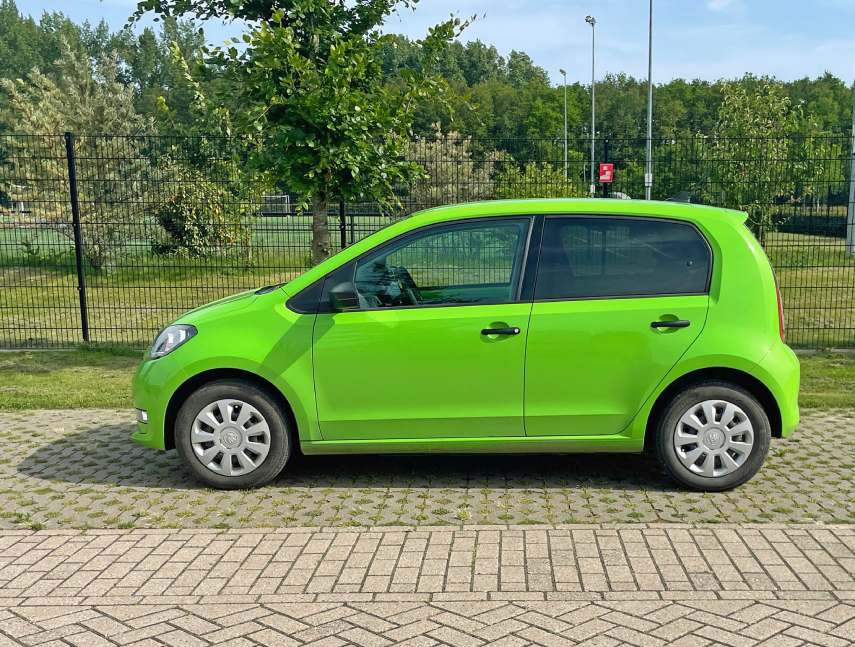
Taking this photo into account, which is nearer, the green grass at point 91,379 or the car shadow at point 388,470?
the car shadow at point 388,470

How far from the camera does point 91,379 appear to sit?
30.3ft

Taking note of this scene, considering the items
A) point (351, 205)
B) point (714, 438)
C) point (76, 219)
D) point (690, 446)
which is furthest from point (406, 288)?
point (76, 219)

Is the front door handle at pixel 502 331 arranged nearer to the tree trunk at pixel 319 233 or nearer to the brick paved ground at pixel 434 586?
the brick paved ground at pixel 434 586

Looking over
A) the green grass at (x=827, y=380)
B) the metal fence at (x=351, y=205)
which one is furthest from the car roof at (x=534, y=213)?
the metal fence at (x=351, y=205)

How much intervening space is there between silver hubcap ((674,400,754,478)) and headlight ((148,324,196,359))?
317 cm

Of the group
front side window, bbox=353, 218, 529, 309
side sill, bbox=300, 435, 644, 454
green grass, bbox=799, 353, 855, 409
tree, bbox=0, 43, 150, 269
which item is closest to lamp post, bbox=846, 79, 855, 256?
green grass, bbox=799, 353, 855, 409

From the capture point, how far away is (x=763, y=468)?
6.04 m

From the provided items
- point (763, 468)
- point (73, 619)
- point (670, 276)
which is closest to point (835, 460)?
point (763, 468)

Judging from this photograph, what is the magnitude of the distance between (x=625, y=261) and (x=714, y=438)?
1.23m

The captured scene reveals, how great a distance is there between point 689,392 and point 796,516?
93 cm

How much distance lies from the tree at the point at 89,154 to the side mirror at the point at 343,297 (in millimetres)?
5532

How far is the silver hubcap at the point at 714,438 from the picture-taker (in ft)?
17.7

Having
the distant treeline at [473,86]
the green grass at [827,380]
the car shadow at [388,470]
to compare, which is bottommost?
the car shadow at [388,470]

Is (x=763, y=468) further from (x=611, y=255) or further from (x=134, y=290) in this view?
(x=134, y=290)
